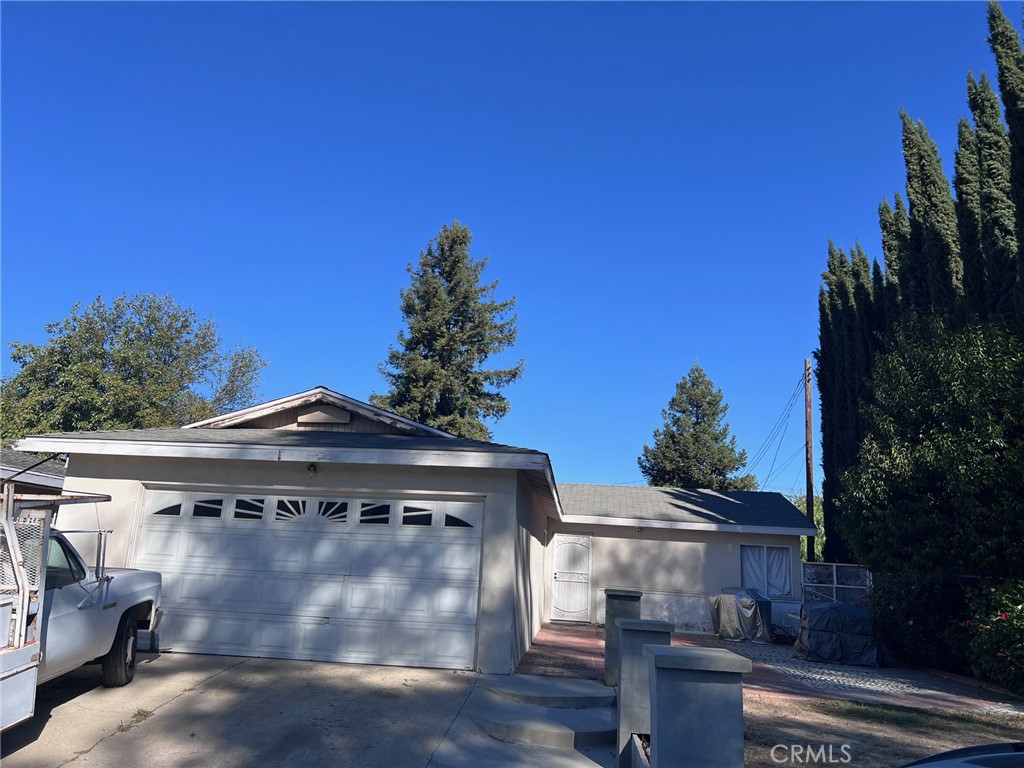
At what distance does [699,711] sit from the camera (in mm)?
4074

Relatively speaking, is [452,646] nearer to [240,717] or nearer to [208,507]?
[240,717]

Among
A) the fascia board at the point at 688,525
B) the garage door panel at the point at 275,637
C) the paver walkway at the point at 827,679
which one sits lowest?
the paver walkway at the point at 827,679

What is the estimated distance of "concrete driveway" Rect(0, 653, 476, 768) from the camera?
5781 mm

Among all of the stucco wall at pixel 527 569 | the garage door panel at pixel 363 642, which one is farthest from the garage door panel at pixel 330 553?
the stucco wall at pixel 527 569

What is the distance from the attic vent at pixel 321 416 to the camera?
13.0 meters

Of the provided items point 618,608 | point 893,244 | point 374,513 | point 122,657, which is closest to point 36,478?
point 122,657

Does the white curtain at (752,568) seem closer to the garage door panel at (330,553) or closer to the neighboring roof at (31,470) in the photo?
the garage door panel at (330,553)

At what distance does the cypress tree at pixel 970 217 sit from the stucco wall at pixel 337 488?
1286 cm

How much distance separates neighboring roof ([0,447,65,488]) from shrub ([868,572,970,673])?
16793mm

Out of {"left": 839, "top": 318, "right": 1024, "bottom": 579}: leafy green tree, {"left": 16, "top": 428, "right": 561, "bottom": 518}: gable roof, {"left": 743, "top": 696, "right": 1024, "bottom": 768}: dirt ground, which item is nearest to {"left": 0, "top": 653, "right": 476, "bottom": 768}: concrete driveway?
{"left": 16, "top": 428, "right": 561, "bottom": 518}: gable roof

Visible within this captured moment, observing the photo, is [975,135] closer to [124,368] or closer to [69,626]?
[69,626]

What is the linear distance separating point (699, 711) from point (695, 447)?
35108 mm

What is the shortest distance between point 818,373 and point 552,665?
23648 mm

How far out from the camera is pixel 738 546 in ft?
61.1
